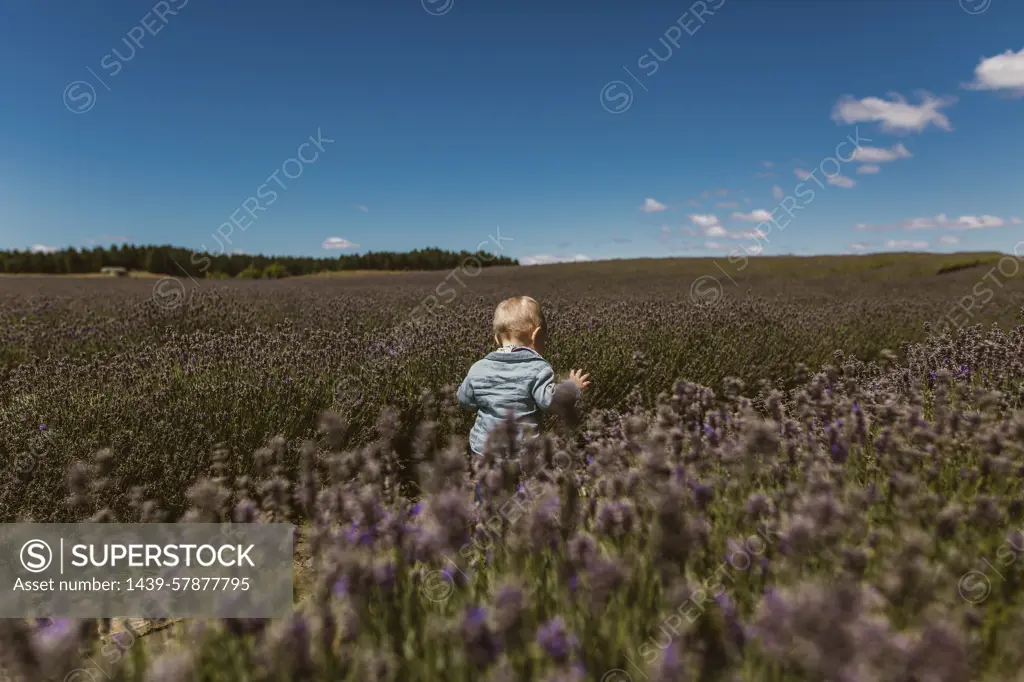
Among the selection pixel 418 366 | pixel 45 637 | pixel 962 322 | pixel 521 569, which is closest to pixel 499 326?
pixel 418 366

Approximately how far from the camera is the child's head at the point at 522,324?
125 inches

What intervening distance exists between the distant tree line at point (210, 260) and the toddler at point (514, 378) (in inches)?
1562

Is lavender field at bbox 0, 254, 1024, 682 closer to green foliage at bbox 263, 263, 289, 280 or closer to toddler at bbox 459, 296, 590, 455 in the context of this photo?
toddler at bbox 459, 296, 590, 455

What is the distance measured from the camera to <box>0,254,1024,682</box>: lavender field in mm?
1246

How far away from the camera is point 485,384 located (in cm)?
302

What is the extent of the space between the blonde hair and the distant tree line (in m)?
39.6

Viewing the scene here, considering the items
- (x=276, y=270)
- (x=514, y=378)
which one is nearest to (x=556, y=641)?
(x=514, y=378)

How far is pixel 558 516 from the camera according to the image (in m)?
1.86

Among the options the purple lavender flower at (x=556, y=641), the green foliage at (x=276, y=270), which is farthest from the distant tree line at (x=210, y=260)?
the purple lavender flower at (x=556, y=641)

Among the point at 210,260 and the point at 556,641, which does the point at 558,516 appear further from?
the point at 210,260

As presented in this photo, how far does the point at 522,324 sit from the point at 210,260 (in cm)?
4833

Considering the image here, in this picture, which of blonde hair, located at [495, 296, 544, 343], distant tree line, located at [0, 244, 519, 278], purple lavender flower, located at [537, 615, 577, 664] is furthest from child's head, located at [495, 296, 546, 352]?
distant tree line, located at [0, 244, 519, 278]

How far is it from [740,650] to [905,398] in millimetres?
2234

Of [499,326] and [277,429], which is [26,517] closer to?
[277,429]
